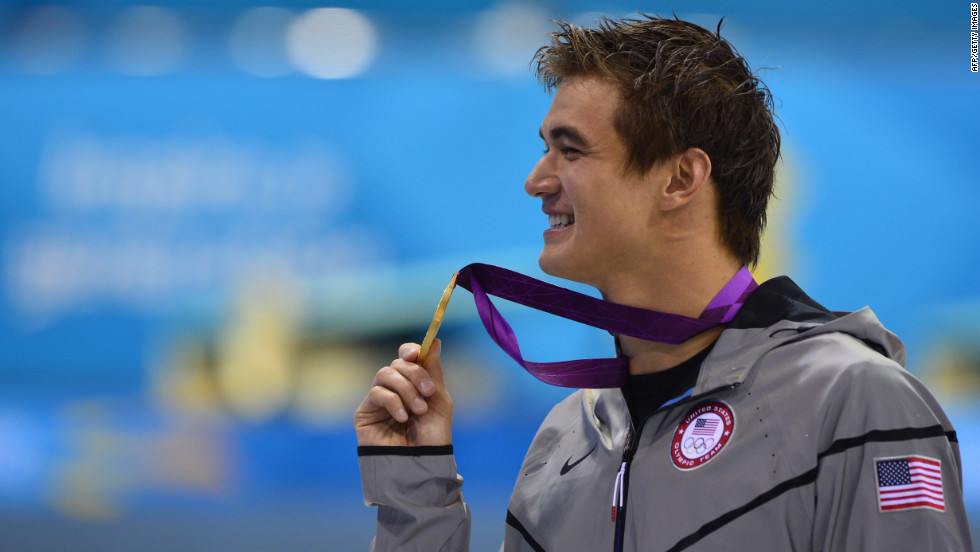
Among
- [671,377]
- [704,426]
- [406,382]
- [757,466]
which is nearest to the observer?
[757,466]

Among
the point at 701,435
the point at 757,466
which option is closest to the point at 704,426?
the point at 701,435

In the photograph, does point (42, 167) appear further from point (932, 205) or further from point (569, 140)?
point (932, 205)

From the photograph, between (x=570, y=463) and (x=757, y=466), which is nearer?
(x=757, y=466)

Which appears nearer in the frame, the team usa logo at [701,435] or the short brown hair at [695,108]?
the team usa logo at [701,435]

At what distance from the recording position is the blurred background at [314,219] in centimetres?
423

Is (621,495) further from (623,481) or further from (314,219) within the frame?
(314,219)

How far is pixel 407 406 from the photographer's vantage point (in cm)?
174

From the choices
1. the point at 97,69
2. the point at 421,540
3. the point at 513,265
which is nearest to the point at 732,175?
the point at 421,540

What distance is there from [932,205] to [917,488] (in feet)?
11.4

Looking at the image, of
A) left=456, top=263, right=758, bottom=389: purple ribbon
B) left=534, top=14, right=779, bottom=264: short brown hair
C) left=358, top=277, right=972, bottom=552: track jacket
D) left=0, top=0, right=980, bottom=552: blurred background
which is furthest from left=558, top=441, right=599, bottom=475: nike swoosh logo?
left=0, top=0, right=980, bottom=552: blurred background

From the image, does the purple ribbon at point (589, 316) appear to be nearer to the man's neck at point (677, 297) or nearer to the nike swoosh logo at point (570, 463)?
the man's neck at point (677, 297)

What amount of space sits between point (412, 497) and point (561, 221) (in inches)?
23.7

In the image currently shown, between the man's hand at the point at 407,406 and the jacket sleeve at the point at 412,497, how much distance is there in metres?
0.03

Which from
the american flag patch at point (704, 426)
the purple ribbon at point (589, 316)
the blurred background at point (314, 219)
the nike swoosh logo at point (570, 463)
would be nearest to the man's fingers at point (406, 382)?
the purple ribbon at point (589, 316)
